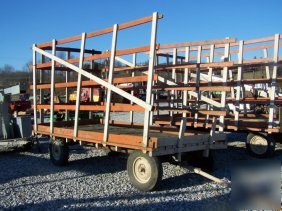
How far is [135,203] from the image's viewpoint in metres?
5.66

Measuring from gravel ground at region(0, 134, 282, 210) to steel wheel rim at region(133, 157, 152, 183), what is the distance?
9.1 inches

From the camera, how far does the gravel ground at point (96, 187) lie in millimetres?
5613

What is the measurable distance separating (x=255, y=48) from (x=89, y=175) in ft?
19.7

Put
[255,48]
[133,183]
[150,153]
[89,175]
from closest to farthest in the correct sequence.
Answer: [150,153], [133,183], [89,175], [255,48]

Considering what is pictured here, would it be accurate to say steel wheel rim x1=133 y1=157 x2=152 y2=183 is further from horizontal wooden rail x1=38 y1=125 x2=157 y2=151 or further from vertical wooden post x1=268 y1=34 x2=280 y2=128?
vertical wooden post x1=268 y1=34 x2=280 y2=128

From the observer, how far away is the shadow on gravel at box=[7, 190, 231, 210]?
5.47 meters

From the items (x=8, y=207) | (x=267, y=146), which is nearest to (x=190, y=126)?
(x=267, y=146)

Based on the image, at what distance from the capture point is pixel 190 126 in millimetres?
9805

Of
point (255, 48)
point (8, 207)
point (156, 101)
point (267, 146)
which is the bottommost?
point (8, 207)

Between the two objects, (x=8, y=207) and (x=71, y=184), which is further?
(x=71, y=184)

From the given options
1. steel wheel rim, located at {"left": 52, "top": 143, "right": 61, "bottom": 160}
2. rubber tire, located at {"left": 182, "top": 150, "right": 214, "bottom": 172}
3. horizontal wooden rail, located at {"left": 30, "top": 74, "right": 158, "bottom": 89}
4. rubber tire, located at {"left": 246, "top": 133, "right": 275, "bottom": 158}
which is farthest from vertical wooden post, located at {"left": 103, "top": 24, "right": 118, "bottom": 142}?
rubber tire, located at {"left": 246, "top": 133, "right": 275, "bottom": 158}

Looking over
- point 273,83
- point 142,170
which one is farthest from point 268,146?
point 142,170

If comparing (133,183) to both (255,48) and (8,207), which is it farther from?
(255,48)

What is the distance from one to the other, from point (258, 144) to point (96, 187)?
4589 millimetres
